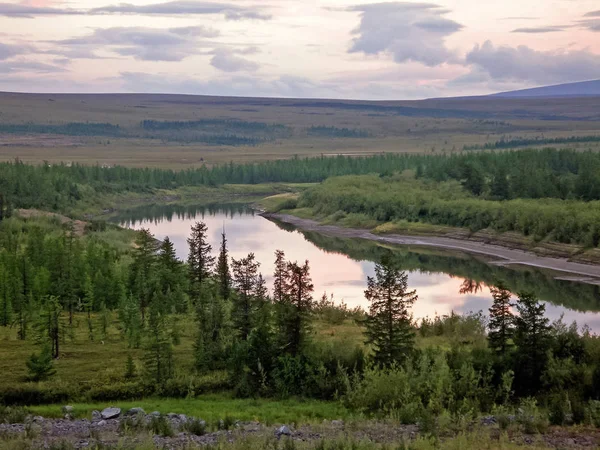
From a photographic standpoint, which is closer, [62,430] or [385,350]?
[62,430]

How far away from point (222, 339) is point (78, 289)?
1042cm

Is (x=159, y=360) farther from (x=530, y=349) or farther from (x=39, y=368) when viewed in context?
(x=530, y=349)

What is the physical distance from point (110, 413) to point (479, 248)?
47.6 meters

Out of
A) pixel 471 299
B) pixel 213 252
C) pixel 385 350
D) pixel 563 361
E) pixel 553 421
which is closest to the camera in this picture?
pixel 553 421

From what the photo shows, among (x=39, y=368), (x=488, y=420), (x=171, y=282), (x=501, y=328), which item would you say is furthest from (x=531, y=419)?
(x=171, y=282)

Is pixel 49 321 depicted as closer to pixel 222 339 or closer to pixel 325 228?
pixel 222 339

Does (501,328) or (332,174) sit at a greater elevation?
(501,328)

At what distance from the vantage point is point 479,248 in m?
64.4

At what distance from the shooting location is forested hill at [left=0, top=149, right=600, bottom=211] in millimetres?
77188

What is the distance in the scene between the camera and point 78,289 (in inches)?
1339

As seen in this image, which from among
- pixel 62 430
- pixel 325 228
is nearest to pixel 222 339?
pixel 62 430

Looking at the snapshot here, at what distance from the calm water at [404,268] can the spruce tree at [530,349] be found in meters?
11.9

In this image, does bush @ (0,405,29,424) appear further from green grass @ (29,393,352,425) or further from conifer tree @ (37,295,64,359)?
conifer tree @ (37,295,64,359)

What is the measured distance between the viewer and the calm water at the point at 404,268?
43.5m
